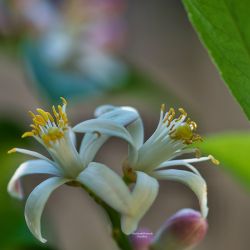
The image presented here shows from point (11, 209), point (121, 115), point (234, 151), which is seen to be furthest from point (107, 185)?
point (11, 209)

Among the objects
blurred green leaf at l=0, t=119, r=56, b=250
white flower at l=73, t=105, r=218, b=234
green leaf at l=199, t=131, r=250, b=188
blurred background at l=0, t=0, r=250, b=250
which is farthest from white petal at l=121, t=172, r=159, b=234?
blurred green leaf at l=0, t=119, r=56, b=250

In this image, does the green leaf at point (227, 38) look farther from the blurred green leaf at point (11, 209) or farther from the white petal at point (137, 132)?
the blurred green leaf at point (11, 209)

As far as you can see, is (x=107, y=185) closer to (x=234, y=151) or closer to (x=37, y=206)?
(x=37, y=206)

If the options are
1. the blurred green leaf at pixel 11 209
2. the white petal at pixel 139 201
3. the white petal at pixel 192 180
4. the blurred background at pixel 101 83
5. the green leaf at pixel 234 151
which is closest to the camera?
the white petal at pixel 139 201

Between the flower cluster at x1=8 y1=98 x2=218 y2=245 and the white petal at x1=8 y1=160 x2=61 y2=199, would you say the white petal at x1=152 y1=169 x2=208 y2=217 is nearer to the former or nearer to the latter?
the flower cluster at x1=8 y1=98 x2=218 y2=245

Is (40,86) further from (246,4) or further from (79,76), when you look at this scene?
(246,4)

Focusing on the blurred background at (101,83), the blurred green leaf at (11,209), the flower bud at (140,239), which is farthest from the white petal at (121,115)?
the blurred green leaf at (11,209)

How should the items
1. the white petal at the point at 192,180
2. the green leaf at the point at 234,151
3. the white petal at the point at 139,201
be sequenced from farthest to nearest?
A: the green leaf at the point at 234,151
the white petal at the point at 192,180
the white petal at the point at 139,201
